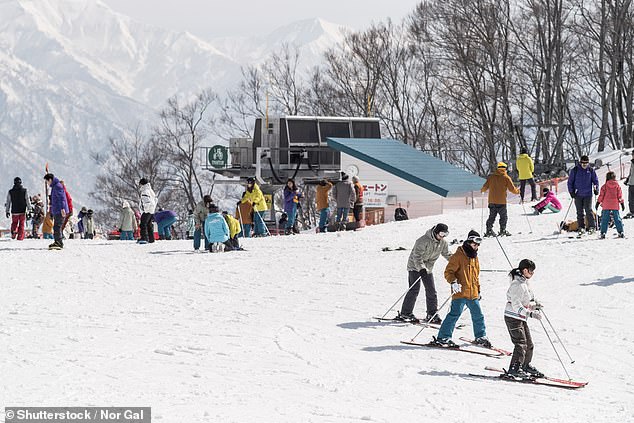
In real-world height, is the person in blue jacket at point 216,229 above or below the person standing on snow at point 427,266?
above

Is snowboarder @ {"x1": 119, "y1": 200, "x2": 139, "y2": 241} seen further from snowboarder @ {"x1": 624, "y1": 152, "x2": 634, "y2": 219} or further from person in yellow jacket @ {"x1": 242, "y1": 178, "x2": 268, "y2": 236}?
snowboarder @ {"x1": 624, "y1": 152, "x2": 634, "y2": 219}

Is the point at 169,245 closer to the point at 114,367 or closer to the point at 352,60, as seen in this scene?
the point at 114,367

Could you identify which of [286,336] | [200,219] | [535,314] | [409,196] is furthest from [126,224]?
[535,314]

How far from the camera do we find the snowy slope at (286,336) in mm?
9047

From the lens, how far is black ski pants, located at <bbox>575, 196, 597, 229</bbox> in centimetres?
2089

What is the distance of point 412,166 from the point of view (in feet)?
113

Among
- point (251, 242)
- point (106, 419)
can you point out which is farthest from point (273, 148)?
point (106, 419)

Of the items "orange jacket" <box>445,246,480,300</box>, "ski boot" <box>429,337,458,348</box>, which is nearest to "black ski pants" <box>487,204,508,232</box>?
"ski boot" <box>429,337,458,348</box>

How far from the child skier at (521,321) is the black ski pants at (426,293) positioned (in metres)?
2.62

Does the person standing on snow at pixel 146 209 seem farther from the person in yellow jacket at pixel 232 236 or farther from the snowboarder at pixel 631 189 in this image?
the snowboarder at pixel 631 189

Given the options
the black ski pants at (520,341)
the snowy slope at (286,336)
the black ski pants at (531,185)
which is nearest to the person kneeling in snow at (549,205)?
the black ski pants at (531,185)

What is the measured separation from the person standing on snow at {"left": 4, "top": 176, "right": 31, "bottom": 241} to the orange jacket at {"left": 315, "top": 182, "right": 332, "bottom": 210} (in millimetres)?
7190

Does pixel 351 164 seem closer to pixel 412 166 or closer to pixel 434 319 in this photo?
pixel 412 166

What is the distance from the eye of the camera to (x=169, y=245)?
23391 millimetres
